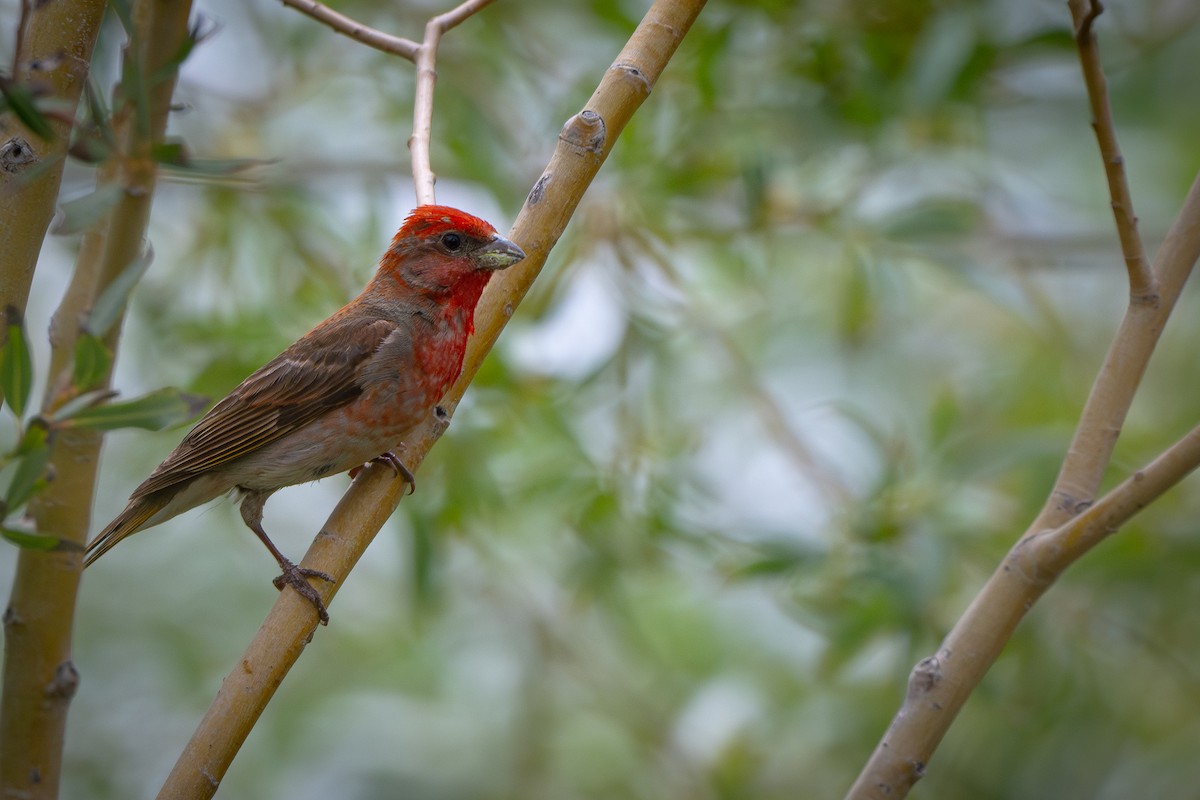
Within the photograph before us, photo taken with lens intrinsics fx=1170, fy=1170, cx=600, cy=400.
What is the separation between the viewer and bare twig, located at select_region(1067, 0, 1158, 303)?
2.41m

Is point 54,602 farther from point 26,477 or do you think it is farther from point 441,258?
point 441,258

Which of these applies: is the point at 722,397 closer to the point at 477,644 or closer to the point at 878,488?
the point at 878,488

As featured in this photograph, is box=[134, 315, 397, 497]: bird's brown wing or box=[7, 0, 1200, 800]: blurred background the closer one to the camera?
box=[134, 315, 397, 497]: bird's brown wing

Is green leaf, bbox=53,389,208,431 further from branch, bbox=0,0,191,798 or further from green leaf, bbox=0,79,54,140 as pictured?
branch, bbox=0,0,191,798

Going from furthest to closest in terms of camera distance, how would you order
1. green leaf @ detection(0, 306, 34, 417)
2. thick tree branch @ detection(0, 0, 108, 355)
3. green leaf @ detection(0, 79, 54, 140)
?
1. thick tree branch @ detection(0, 0, 108, 355)
2. green leaf @ detection(0, 306, 34, 417)
3. green leaf @ detection(0, 79, 54, 140)

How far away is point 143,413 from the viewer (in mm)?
1808

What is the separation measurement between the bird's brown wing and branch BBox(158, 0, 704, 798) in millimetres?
784

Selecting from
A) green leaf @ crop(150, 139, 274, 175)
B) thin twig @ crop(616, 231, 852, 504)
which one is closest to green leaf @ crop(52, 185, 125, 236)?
green leaf @ crop(150, 139, 274, 175)

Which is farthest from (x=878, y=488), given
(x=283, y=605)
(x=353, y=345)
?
(x=283, y=605)

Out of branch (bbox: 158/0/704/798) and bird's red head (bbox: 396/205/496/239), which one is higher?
bird's red head (bbox: 396/205/496/239)

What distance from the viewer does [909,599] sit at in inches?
148

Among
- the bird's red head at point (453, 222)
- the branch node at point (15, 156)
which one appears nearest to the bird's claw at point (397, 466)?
the bird's red head at point (453, 222)

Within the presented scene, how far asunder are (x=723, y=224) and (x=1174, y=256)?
268 centimetres

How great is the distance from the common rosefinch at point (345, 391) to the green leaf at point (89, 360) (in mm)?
1567
